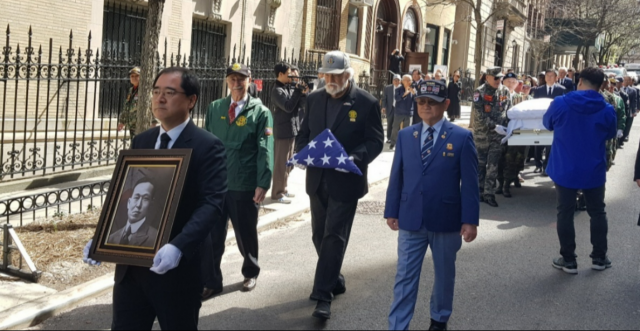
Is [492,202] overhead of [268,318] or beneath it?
overhead

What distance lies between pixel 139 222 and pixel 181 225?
9.4 inches

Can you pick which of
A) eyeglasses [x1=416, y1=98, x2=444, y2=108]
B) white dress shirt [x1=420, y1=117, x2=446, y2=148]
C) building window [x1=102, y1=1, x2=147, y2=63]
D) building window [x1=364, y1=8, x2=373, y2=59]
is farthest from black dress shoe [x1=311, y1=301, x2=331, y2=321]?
building window [x1=364, y1=8, x2=373, y2=59]

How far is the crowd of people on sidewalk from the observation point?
145 inches

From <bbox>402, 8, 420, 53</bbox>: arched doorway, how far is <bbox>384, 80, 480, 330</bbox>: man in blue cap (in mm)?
26426

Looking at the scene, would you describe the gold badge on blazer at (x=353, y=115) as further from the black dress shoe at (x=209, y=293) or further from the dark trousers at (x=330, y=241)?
the black dress shoe at (x=209, y=293)

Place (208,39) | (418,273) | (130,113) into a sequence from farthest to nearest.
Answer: (208,39) < (130,113) < (418,273)

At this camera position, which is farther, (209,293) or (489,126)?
(489,126)

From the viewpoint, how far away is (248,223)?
249 inches

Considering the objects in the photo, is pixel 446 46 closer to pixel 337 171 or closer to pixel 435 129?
pixel 337 171

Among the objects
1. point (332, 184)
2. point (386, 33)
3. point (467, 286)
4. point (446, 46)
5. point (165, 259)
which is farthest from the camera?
point (446, 46)

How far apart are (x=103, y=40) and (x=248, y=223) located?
972 cm

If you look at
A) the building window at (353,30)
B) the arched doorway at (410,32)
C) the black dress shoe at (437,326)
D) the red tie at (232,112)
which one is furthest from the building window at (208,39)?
the arched doorway at (410,32)

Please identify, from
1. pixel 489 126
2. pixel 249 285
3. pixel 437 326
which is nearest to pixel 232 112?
pixel 249 285

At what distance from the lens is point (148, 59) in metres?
8.43
